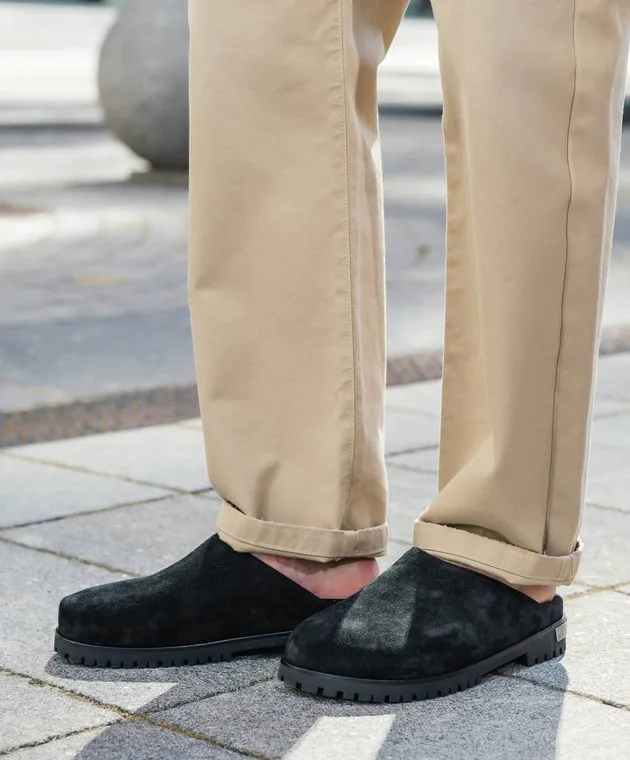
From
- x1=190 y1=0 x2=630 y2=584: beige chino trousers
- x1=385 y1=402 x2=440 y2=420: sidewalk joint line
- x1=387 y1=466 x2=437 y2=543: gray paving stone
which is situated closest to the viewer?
x1=190 y1=0 x2=630 y2=584: beige chino trousers

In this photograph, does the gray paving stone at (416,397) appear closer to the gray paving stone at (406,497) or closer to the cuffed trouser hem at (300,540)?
the gray paving stone at (406,497)

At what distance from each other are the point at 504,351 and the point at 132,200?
6607 millimetres

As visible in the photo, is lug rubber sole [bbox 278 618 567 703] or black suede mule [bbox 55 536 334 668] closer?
lug rubber sole [bbox 278 618 567 703]

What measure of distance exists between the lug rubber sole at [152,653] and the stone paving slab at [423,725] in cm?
12

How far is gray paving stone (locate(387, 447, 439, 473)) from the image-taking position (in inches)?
121

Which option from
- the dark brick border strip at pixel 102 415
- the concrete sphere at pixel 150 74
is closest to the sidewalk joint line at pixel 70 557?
the dark brick border strip at pixel 102 415

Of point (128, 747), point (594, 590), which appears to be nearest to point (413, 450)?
point (594, 590)

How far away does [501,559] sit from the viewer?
1811 mm

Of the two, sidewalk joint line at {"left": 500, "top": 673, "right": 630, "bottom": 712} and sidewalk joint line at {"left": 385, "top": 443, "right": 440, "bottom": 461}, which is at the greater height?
sidewalk joint line at {"left": 500, "top": 673, "right": 630, "bottom": 712}

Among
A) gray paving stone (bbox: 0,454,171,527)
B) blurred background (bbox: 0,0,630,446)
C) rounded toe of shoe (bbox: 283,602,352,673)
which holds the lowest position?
blurred background (bbox: 0,0,630,446)

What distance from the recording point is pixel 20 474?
3014 mm

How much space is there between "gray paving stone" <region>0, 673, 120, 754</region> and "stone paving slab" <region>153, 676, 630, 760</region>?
0.30 ft

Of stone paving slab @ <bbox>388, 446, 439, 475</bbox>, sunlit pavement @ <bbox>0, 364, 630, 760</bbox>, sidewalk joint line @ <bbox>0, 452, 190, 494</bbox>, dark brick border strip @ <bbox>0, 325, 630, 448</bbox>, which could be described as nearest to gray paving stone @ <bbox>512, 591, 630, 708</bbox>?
sunlit pavement @ <bbox>0, 364, 630, 760</bbox>

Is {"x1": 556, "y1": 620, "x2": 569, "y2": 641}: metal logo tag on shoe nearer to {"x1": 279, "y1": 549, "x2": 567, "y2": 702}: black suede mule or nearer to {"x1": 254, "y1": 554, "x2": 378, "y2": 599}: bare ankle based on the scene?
{"x1": 279, "y1": 549, "x2": 567, "y2": 702}: black suede mule
